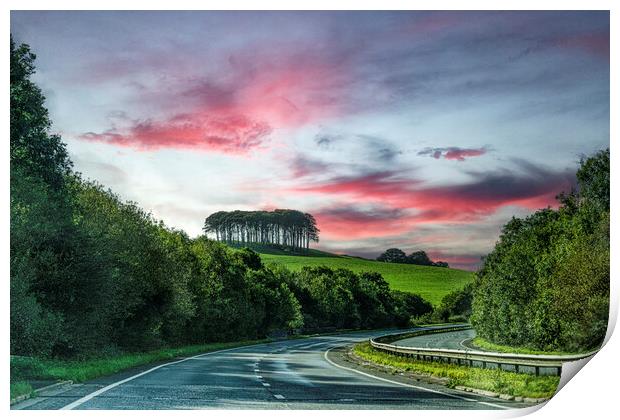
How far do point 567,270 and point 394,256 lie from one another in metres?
7.13

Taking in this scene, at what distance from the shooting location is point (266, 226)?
1084 inches

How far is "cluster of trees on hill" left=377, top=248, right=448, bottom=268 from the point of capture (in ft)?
91.5

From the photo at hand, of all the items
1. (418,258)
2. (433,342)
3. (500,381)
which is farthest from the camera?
(433,342)

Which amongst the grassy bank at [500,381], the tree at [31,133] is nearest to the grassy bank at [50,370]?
the tree at [31,133]

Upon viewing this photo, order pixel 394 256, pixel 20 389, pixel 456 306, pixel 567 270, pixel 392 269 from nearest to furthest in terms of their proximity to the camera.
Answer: pixel 20 389, pixel 394 256, pixel 392 269, pixel 567 270, pixel 456 306

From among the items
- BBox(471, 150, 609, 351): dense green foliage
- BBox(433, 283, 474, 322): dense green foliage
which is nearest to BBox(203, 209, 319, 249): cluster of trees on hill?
BBox(471, 150, 609, 351): dense green foliage

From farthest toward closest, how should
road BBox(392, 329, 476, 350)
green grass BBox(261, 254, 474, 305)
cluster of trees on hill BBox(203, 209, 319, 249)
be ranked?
road BBox(392, 329, 476, 350)
green grass BBox(261, 254, 474, 305)
cluster of trees on hill BBox(203, 209, 319, 249)

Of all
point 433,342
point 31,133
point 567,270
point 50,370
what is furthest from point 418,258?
point 433,342

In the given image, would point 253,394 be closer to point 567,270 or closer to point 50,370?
point 50,370

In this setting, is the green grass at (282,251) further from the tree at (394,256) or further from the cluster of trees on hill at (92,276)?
the cluster of trees on hill at (92,276)

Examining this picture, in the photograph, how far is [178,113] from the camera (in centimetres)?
2492

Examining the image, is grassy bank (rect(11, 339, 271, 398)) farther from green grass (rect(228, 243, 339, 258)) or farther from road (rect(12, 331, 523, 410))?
green grass (rect(228, 243, 339, 258))

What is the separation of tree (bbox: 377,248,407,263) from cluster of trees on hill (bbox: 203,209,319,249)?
8.19 feet
